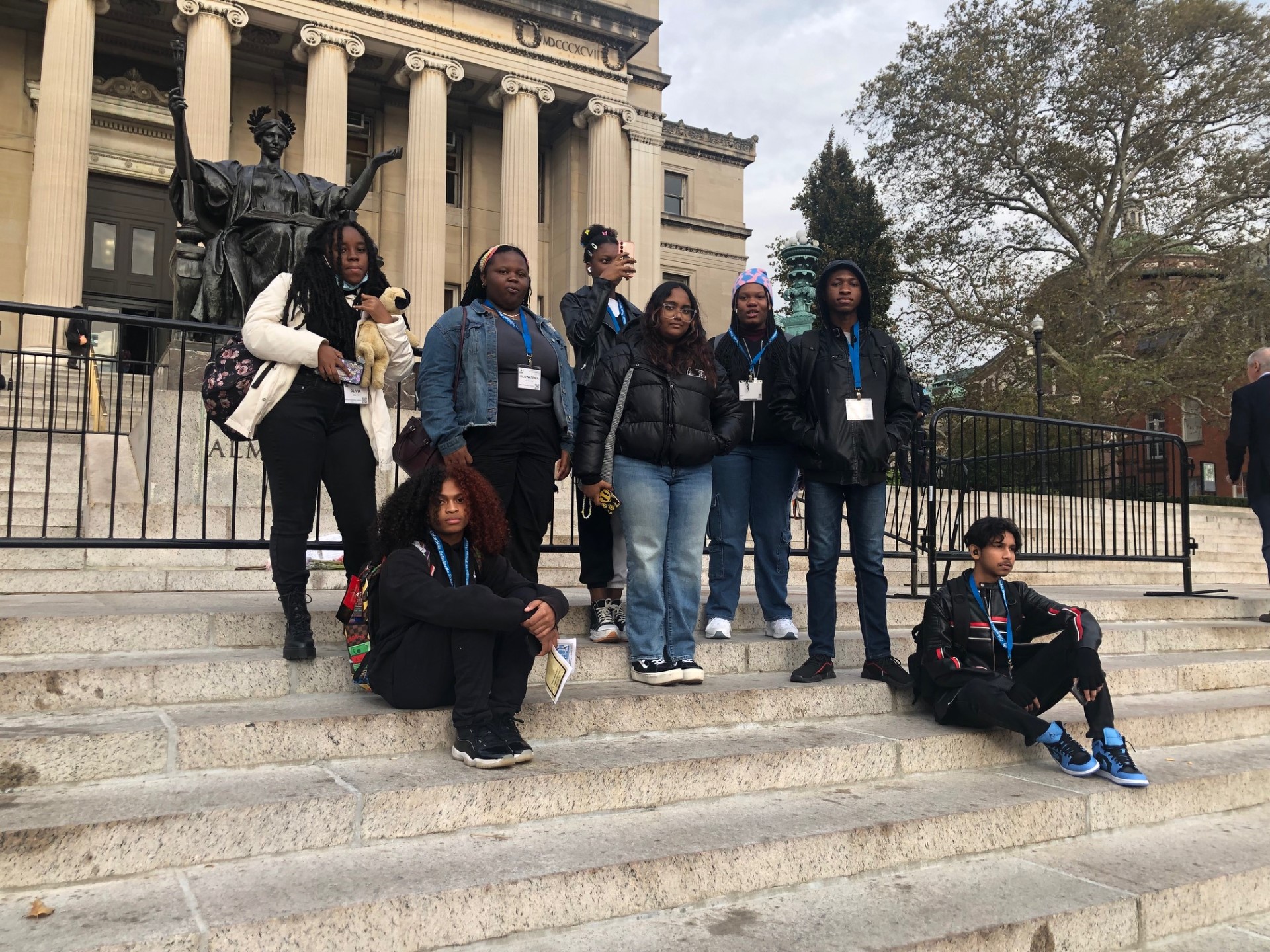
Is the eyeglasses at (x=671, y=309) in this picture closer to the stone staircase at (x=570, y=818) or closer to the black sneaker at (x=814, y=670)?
the stone staircase at (x=570, y=818)

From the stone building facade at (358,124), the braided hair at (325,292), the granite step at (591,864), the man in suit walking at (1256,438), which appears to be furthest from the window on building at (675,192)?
the granite step at (591,864)

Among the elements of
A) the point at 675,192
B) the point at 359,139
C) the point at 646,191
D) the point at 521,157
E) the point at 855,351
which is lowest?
the point at 855,351

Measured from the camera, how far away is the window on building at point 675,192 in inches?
1545

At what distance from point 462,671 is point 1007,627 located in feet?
8.65

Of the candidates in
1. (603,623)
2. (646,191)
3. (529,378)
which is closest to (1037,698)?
(603,623)

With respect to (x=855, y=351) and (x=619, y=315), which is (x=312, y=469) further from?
(x=855, y=351)

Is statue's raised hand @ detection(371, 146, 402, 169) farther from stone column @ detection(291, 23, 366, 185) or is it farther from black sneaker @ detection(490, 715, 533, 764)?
stone column @ detection(291, 23, 366, 185)

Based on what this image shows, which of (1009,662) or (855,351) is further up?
(855,351)

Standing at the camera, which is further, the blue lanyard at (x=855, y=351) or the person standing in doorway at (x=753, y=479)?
the person standing in doorway at (x=753, y=479)

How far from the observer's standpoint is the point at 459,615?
11.6 ft

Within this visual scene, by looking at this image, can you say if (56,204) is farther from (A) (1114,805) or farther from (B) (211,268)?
(A) (1114,805)

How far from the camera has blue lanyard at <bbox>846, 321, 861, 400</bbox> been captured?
5.09m

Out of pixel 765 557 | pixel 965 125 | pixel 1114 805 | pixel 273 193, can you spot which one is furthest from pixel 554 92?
pixel 1114 805

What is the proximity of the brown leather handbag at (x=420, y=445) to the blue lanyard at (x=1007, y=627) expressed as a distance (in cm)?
263
